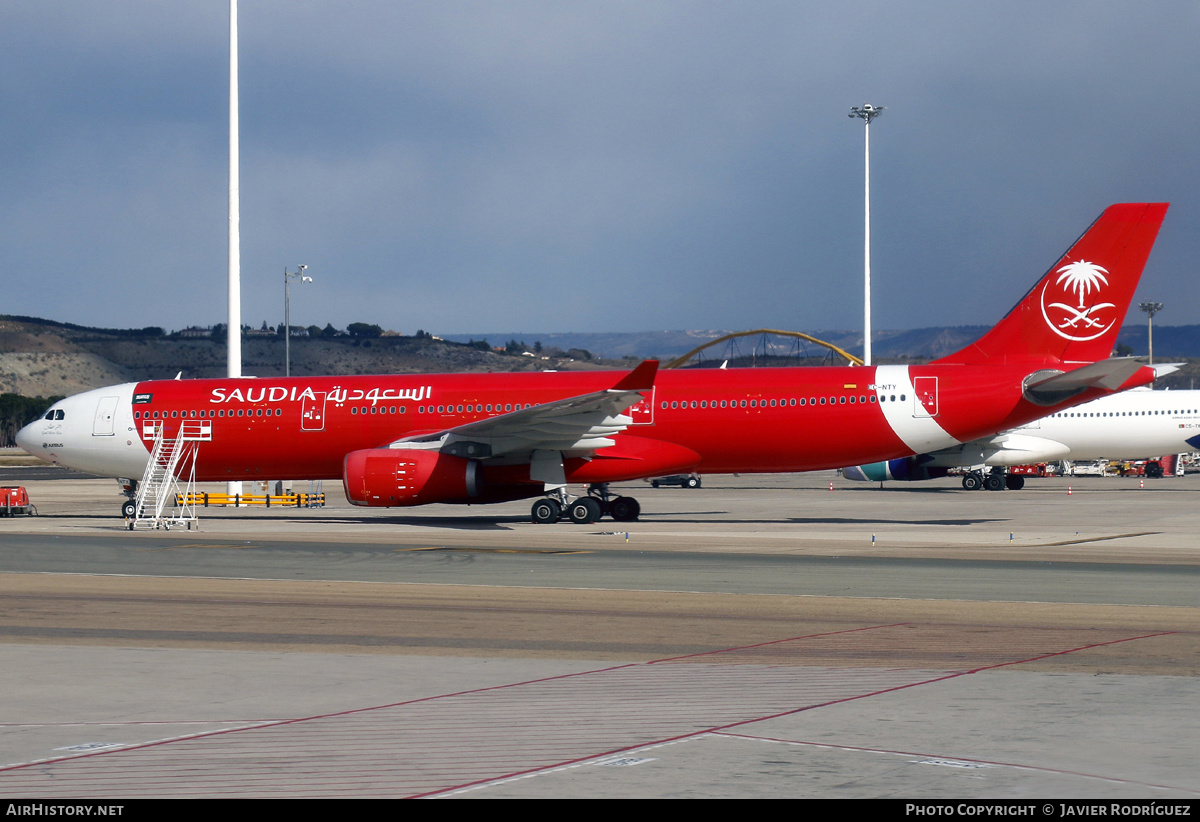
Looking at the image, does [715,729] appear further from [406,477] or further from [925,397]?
[925,397]

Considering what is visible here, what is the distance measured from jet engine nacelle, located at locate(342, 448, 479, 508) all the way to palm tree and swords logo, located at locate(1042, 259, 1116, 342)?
15078 mm

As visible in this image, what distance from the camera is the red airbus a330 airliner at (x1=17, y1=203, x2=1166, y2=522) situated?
1131 inches

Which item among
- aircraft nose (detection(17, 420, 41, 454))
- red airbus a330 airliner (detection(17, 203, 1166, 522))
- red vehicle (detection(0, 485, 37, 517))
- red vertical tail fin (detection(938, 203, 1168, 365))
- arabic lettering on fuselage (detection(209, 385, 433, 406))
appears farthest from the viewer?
red vehicle (detection(0, 485, 37, 517))

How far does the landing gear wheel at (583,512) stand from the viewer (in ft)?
98.8

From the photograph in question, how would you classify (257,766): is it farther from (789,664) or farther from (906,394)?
(906,394)

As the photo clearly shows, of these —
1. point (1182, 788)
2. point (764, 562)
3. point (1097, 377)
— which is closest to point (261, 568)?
point (764, 562)

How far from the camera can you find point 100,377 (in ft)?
541

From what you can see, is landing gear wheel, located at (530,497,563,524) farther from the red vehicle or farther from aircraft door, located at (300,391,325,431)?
the red vehicle

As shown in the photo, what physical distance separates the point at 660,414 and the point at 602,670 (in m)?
20.2

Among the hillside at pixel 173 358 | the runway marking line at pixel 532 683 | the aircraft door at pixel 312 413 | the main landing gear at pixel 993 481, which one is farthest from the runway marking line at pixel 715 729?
the hillside at pixel 173 358

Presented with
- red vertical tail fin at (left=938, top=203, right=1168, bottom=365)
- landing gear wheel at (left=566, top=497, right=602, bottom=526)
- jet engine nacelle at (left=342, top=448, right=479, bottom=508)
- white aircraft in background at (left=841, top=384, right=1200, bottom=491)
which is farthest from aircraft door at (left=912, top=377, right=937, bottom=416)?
white aircraft in background at (left=841, top=384, right=1200, bottom=491)

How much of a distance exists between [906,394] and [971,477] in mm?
21970

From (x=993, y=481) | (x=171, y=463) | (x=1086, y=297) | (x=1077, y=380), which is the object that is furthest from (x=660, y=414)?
(x=993, y=481)

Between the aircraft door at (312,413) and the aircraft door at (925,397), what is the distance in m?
15.3
